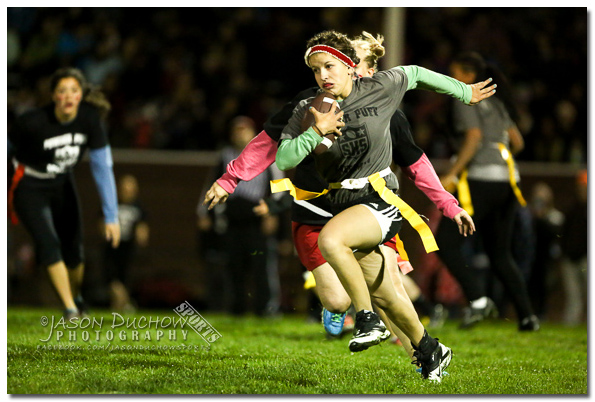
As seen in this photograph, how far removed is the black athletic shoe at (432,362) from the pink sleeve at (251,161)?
4.48ft

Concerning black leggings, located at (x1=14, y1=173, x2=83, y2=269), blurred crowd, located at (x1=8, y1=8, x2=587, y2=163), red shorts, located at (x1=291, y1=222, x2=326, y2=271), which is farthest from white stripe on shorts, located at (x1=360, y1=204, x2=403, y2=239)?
blurred crowd, located at (x1=8, y1=8, x2=587, y2=163)

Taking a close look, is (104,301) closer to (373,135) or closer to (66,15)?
(66,15)

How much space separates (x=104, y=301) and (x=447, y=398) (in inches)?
335

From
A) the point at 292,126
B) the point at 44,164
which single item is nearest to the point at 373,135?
the point at 292,126

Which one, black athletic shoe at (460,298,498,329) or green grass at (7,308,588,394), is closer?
green grass at (7,308,588,394)

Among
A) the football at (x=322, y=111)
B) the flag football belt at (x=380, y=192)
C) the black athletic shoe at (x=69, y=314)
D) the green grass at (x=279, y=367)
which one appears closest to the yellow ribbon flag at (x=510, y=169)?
the green grass at (x=279, y=367)

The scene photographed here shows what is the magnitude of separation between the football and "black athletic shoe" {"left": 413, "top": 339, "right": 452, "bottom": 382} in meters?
1.28

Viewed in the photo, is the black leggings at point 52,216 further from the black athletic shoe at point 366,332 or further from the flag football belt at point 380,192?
the black athletic shoe at point 366,332

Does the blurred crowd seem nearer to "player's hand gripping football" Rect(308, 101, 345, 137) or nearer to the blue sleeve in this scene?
the blue sleeve

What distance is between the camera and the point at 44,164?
709cm

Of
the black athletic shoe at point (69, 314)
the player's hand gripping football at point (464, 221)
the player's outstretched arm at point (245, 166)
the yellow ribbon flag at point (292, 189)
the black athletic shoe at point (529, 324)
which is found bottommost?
the black athletic shoe at point (529, 324)

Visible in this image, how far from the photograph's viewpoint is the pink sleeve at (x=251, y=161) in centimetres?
500

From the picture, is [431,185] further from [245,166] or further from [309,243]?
[245,166]

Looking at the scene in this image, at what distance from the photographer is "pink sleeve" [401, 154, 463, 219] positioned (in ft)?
16.8
